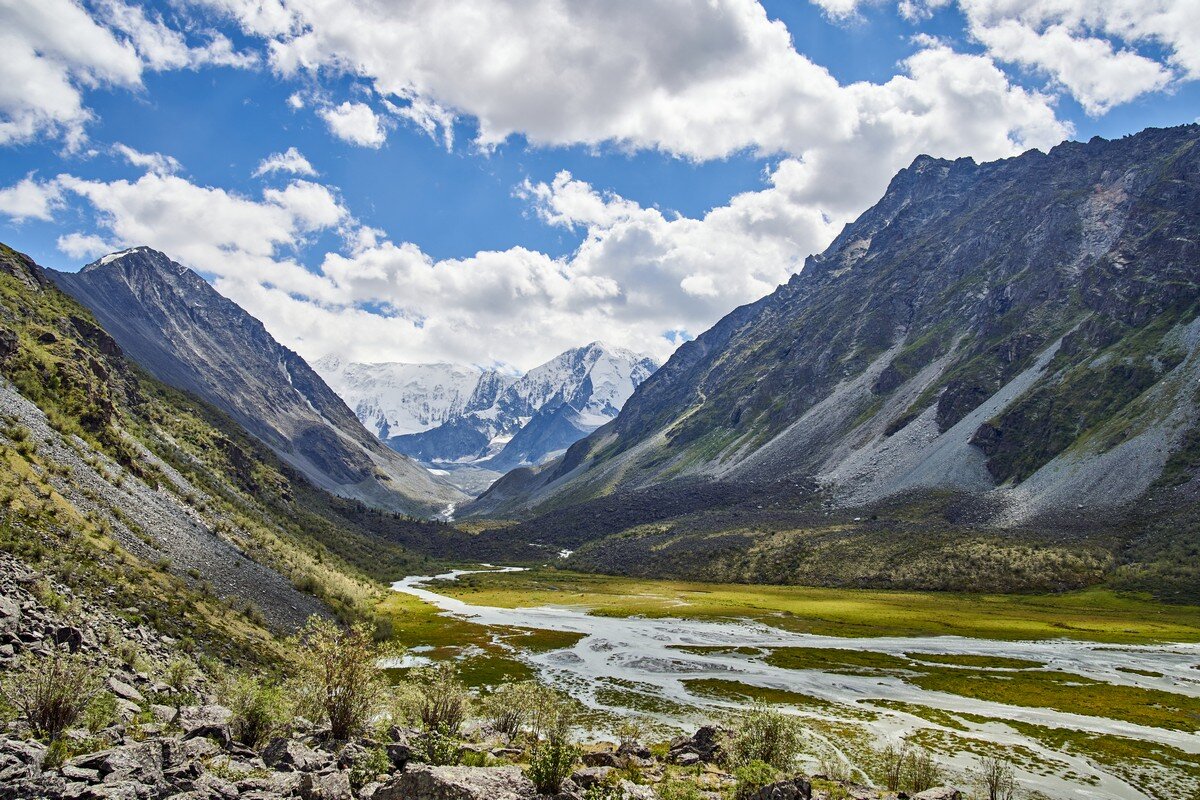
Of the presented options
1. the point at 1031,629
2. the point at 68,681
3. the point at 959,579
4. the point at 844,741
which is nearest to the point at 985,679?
the point at 844,741

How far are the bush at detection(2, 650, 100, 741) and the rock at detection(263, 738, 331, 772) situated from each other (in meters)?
6.17

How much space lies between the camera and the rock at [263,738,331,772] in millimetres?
21766

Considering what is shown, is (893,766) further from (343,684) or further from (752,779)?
(343,684)

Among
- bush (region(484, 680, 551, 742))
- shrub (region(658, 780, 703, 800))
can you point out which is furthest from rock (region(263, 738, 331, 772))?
bush (region(484, 680, 551, 742))

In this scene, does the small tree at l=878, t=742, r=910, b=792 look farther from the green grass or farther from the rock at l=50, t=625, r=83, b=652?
the green grass

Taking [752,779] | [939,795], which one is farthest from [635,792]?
[939,795]

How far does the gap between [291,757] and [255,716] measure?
4153 mm

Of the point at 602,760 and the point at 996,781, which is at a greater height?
the point at 602,760

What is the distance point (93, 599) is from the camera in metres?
34.0

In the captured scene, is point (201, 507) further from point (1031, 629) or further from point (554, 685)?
point (1031, 629)

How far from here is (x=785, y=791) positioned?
81.1 ft

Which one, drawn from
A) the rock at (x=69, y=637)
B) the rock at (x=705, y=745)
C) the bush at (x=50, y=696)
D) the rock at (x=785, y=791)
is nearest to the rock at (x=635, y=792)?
the rock at (x=785, y=791)

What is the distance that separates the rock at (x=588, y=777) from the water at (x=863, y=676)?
2265 cm

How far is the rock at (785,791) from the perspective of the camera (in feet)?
80.5
